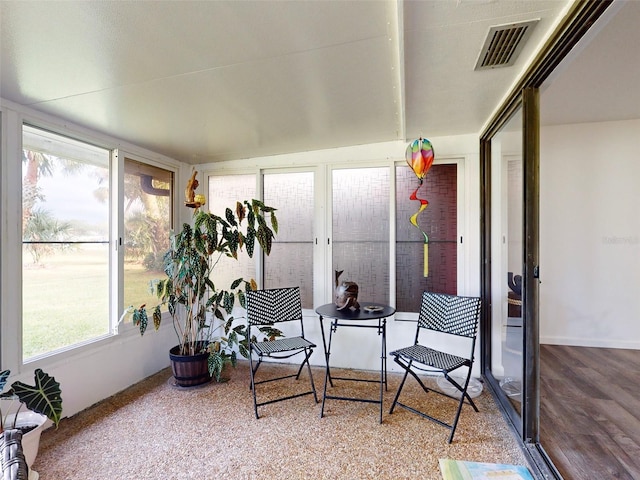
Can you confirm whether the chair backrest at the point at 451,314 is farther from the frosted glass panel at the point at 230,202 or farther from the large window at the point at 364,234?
the frosted glass panel at the point at 230,202

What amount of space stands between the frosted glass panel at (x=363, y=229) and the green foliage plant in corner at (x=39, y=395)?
2326mm

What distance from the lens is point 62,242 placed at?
2508mm

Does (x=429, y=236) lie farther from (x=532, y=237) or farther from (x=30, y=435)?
(x=30, y=435)

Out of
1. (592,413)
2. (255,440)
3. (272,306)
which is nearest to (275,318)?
(272,306)

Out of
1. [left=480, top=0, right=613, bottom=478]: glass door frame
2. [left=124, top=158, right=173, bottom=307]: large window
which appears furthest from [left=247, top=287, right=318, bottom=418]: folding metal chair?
[left=480, top=0, right=613, bottom=478]: glass door frame

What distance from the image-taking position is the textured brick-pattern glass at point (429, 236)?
321 centimetres

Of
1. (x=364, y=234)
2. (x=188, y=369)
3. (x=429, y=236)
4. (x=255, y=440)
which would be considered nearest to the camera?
(x=255, y=440)

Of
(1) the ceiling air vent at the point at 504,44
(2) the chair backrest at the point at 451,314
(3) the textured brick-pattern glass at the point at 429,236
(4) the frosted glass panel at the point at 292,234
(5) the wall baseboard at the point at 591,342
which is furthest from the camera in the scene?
(5) the wall baseboard at the point at 591,342

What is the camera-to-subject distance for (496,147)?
2844 mm

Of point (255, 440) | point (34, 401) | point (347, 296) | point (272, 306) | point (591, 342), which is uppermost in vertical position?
point (347, 296)

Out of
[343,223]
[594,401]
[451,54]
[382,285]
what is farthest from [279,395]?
[451,54]

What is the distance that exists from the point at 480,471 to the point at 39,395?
2471 millimetres

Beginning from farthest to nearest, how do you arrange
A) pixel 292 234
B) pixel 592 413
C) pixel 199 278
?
pixel 292 234, pixel 199 278, pixel 592 413

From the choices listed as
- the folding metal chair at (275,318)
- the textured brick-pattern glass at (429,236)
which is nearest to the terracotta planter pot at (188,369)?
the folding metal chair at (275,318)
